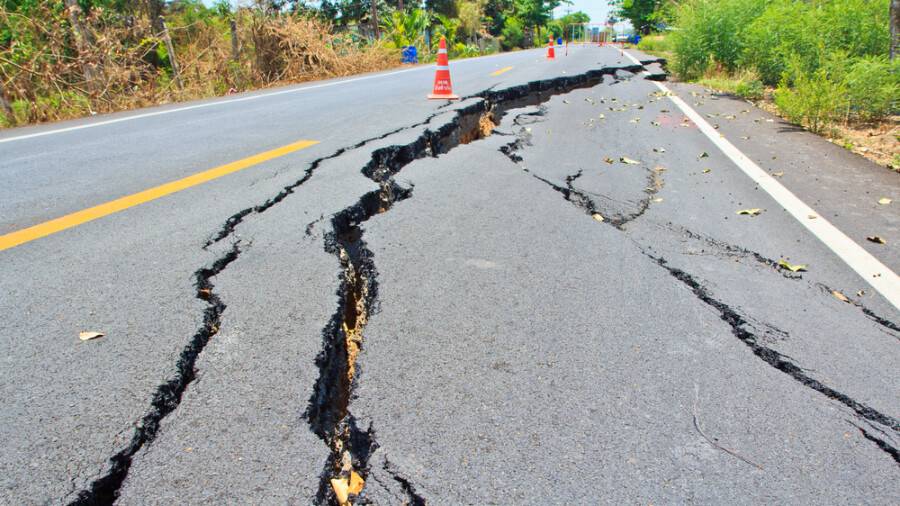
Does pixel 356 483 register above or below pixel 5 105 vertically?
below

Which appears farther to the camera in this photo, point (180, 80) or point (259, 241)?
point (180, 80)

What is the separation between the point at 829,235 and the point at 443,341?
2.41 meters

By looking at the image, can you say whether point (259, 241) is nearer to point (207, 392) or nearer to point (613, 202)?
point (207, 392)

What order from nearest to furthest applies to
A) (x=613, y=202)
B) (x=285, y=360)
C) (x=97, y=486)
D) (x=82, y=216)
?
(x=97, y=486) < (x=285, y=360) < (x=82, y=216) < (x=613, y=202)

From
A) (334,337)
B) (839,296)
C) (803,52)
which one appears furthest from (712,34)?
(334,337)

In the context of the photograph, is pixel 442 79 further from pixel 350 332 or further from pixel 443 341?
pixel 443 341

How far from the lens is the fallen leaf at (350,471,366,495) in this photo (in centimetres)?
137

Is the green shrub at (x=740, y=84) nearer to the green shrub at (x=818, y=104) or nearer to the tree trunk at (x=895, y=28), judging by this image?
the tree trunk at (x=895, y=28)

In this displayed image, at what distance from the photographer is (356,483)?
4.58 feet

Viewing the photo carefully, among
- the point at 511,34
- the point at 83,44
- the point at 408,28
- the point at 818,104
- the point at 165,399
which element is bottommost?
the point at 165,399

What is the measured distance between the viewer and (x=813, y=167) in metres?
4.42

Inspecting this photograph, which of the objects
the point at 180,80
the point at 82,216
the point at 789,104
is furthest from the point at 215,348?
the point at 180,80

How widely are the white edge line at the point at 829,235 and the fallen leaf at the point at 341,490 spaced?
7.64 ft

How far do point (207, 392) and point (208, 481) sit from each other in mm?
372
